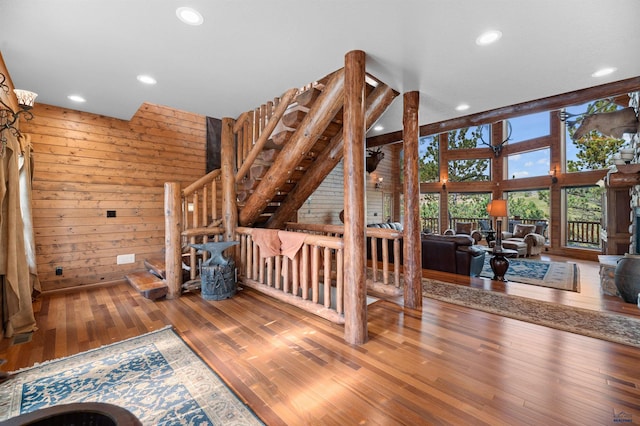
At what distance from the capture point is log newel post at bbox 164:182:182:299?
3.86 m

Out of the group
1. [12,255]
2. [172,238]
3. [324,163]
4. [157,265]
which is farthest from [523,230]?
[12,255]

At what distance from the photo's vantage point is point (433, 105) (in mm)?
3863

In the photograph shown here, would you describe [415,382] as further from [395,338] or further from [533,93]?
[533,93]

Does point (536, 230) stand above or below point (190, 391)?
above

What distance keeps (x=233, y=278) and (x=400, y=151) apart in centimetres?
1003

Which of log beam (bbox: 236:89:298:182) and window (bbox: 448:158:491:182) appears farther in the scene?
window (bbox: 448:158:491:182)

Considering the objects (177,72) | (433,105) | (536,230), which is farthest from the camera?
(536,230)

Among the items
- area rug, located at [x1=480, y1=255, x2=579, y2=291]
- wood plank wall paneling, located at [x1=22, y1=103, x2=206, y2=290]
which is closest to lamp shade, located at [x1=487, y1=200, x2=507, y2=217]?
area rug, located at [x1=480, y1=255, x2=579, y2=291]

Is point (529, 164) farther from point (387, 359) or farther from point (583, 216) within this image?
point (387, 359)

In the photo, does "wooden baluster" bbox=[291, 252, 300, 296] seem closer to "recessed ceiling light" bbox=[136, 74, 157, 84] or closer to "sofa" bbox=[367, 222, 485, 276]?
"recessed ceiling light" bbox=[136, 74, 157, 84]

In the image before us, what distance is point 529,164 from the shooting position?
363 inches

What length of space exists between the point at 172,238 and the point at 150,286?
71 centimetres

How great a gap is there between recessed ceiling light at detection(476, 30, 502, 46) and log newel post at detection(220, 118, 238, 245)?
349cm

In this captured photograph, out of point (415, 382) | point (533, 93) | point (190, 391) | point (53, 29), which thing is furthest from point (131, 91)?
point (533, 93)
